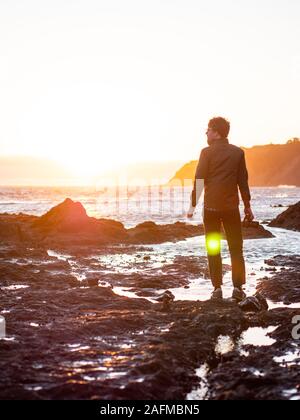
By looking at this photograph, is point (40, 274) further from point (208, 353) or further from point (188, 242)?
point (188, 242)

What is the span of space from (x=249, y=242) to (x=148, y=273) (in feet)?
23.9

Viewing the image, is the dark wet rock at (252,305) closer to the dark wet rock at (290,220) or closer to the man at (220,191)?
the man at (220,191)

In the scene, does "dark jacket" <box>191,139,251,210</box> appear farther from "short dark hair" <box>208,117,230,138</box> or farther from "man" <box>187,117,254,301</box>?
"short dark hair" <box>208,117,230,138</box>

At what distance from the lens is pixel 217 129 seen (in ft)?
22.4

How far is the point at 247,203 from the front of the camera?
22.8 feet

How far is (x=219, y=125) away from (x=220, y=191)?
0.87 metres

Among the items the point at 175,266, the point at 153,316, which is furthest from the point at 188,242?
the point at 153,316

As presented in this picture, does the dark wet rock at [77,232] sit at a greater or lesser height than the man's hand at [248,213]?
lesser

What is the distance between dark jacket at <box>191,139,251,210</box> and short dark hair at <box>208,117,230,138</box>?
13 cm

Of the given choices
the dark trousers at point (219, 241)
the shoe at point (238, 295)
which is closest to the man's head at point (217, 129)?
the dark trousers at point (219, 241)

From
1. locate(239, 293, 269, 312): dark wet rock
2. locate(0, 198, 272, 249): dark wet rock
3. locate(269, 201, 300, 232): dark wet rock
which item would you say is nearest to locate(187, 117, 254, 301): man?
locate(239, 293, 269, 312): dark wet rock

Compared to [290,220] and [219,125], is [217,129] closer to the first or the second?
[219,125]

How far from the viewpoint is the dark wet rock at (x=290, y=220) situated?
22659 millimetres

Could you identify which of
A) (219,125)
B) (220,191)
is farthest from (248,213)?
(219,125)
